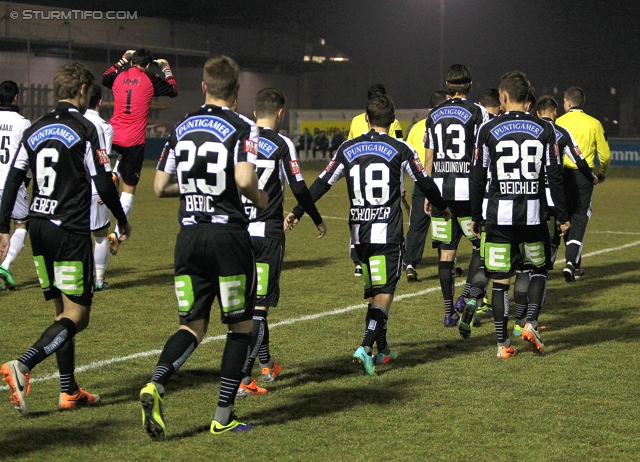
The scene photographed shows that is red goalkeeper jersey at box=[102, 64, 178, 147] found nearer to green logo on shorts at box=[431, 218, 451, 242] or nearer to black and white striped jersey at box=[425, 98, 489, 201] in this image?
black and white striped jersey at box=[425, 98, 489, 201]

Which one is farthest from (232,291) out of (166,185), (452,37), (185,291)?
(452,37)

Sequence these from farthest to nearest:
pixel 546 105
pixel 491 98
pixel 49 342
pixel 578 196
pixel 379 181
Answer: pixel 578 196, pixel 546 105, pixel 491 98, pixel 379 181, pixel 49 342

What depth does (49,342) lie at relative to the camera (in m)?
5.67

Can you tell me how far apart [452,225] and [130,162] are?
14.8ft

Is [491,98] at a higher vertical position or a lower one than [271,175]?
higher

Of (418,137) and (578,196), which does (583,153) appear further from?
(418,137)

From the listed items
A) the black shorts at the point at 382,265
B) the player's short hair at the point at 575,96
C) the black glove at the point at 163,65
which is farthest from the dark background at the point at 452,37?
the black shorts at the point at 382,265

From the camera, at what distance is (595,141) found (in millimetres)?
11828

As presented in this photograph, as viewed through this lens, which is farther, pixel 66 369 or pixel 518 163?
pixel 518 163

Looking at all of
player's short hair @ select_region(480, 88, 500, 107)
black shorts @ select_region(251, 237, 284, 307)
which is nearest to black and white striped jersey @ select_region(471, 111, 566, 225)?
black shorts @ select_region(251, 237, 284, 307)

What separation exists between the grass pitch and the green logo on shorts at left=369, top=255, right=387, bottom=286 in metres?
0.70

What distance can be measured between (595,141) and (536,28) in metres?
42.2

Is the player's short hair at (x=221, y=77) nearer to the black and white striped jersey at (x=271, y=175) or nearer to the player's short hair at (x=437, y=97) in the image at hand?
the black and white striped jersey at (x=271, y=175)

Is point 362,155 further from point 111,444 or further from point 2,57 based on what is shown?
point 2,57
